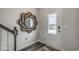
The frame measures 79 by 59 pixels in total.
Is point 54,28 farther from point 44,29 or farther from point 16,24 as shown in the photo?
point 16,24

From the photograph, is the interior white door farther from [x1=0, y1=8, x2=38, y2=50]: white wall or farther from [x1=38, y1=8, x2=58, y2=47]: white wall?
[x1=0, y1=8, x2=38, y2=50]: white wall

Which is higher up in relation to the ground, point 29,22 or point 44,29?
point 29,22

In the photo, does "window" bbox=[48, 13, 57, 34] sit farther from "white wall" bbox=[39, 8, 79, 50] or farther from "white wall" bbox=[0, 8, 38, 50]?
"white wall" bbox=[0, 8, 38, 50]

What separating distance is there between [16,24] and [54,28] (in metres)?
0.54

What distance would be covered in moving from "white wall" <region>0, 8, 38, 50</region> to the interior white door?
186 millimetres

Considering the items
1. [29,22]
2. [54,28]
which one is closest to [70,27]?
[54,28]

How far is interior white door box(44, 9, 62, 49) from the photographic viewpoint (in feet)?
4.26

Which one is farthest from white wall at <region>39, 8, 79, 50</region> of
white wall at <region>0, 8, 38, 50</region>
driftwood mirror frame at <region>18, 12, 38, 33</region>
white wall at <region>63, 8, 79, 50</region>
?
white wall at <region>0, 8, 38, 50</region>

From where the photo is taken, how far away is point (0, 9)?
127 cm

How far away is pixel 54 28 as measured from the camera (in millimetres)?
1311

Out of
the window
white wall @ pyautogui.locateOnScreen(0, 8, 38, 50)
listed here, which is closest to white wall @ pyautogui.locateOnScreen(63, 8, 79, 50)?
the window

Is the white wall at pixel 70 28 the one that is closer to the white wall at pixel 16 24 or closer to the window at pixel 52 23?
the window at pixel 52 23
